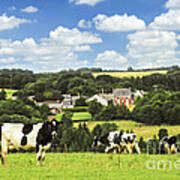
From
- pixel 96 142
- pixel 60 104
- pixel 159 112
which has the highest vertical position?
pixel 60 104

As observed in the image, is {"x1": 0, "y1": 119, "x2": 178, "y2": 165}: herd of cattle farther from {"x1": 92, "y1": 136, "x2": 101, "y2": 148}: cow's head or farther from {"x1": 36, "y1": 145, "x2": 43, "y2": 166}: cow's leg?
{"x1": 92, "y1": 136, "x2": 101, "y2": 148}: cow's head

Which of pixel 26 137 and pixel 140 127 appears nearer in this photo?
pixel 26 137

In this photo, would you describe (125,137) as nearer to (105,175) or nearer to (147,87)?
(105,175)

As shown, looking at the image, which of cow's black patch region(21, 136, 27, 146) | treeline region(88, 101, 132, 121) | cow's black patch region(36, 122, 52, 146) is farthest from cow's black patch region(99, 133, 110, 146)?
treeline region(88, 101, 132, 121)

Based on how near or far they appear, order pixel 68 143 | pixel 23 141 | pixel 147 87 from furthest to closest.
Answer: pixel 147 87 → pixel 68 143 → pixel 23 141

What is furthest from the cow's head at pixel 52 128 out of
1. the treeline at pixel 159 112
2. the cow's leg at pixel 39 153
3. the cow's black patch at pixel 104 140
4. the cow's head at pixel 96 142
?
the treeline at pixel 159 112

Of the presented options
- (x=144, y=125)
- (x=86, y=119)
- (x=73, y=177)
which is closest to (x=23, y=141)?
(x=73, y=177)

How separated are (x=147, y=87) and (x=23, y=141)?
14805 cm

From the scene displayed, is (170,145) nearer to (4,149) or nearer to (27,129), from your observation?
(27,129)

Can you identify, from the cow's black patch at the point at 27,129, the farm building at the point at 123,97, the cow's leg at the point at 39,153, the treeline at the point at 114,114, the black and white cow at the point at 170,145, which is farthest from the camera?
the farm building at the point at 123,97

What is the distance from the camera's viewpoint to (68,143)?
2977cm

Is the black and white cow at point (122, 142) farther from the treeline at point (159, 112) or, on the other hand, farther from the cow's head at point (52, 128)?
the treeline at point (159, 112)

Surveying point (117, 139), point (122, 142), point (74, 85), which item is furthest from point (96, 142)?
point (74, 85)

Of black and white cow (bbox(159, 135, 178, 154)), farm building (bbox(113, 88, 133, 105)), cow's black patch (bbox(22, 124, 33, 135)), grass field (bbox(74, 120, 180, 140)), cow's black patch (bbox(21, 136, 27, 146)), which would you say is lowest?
grass field (bbox(74, 120, 180, 140))
